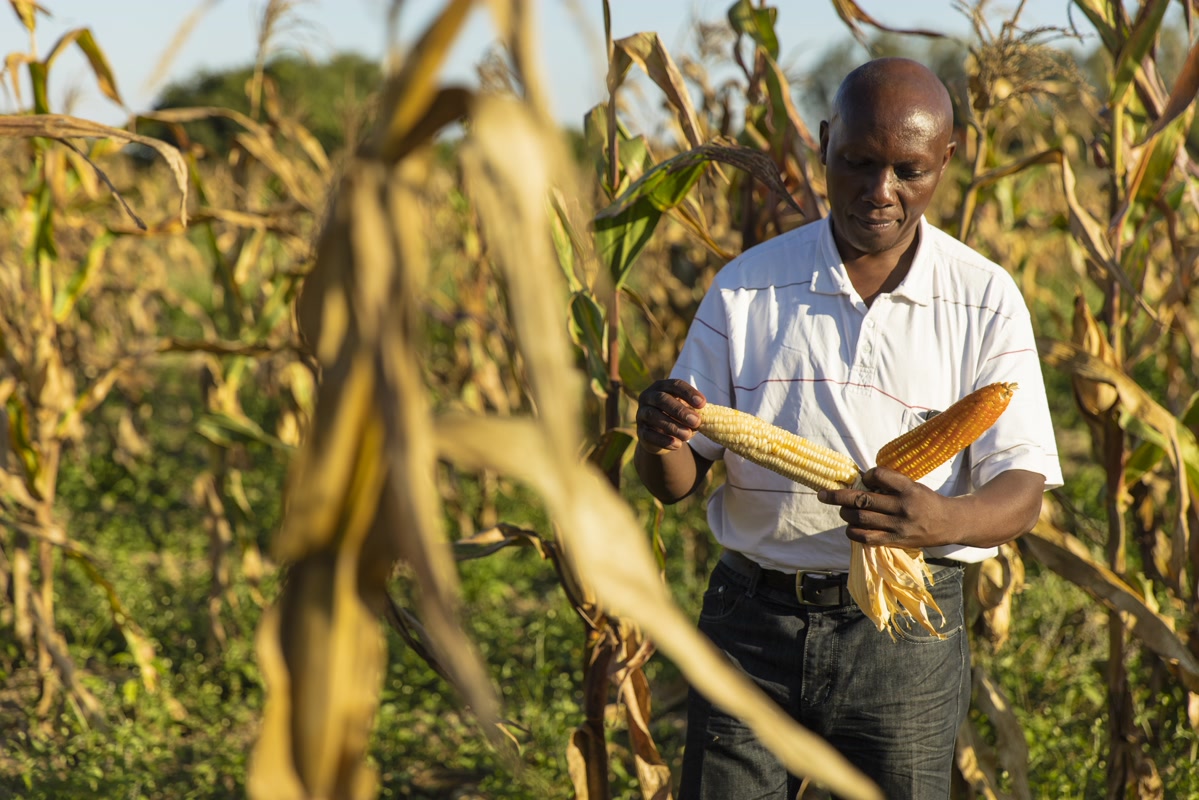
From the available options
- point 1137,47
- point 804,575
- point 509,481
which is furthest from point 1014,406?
point 509,481

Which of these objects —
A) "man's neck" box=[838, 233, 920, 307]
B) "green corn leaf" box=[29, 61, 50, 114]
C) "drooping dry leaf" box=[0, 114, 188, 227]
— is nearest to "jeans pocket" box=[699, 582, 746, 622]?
"man's neck" box=[838, 233, 920, 307]

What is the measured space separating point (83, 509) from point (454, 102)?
528cm

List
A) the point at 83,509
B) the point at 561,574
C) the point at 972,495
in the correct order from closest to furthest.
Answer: the point at 972,495 < the point at 561,574 < the point at 83,509

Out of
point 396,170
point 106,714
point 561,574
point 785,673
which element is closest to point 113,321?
point 106,714

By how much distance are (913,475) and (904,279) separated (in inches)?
13.5

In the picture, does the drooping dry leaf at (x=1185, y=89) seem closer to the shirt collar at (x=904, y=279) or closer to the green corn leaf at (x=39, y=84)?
the shirt collar at (x=904, y=279)

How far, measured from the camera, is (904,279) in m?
1.70

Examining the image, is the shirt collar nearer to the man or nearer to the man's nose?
the man

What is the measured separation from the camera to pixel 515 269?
26.2 inches

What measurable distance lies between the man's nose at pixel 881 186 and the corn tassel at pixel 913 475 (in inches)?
13.5

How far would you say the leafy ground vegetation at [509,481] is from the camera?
2.31 feet

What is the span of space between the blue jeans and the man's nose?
0.67 m

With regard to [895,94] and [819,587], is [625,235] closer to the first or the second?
[895,94]

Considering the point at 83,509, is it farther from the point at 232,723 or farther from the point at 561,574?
the point at 561,574
